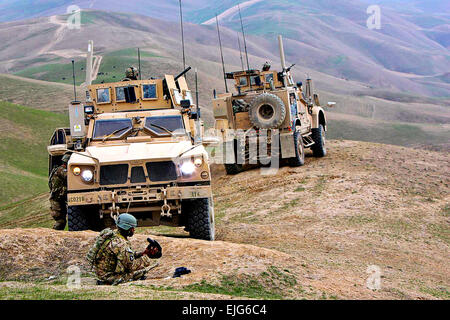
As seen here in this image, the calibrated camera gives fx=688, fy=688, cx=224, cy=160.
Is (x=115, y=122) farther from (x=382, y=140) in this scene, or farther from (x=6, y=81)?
(x=6, y=81)

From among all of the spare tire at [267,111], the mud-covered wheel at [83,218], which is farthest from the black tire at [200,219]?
the spare tire at [267,111]

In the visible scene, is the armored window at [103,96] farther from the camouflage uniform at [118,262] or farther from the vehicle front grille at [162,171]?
the camouflage uniform at [118,262]

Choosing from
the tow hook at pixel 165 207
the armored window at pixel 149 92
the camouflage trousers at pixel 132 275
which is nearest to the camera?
the camouflage trousers at pixel 132 275

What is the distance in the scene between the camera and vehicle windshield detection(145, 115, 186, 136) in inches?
460

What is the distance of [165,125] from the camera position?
1182 cm

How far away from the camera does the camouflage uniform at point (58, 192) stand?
481 inches

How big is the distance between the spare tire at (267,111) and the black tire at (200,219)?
8.53 m

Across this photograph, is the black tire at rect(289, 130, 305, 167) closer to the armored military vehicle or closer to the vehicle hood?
the armored military vehicle

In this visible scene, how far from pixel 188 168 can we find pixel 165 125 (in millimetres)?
1855

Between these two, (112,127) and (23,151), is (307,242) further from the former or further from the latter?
(23,151)

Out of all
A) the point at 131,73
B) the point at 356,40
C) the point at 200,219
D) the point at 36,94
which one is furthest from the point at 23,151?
the point at 356,40

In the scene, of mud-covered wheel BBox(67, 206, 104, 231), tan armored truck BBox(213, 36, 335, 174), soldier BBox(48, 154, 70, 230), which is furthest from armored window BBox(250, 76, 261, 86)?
mud-covered wheel BBox(67, 206, 104, 231)
